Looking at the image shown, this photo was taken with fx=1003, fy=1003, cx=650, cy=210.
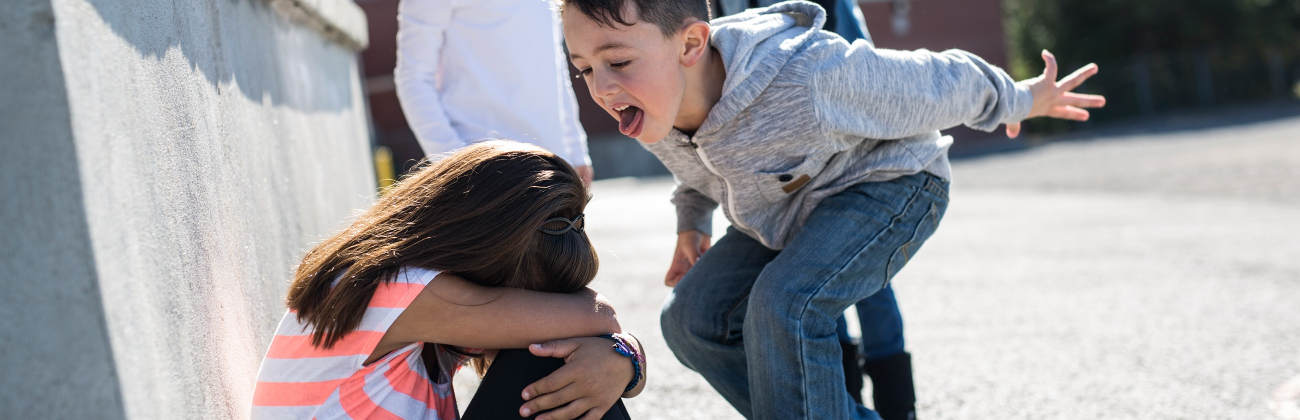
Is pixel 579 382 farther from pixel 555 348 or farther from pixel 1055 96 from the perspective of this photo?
pixel 1055 96

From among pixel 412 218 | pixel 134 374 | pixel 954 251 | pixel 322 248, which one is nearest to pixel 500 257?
pixel 412 218

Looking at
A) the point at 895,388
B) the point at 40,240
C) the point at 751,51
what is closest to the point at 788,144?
the point at 751,51

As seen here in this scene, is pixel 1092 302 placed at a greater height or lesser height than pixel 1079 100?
lesser

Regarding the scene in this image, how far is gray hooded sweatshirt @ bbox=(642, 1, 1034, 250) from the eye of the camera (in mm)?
2229

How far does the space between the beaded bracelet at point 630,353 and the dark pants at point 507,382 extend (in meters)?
0.12

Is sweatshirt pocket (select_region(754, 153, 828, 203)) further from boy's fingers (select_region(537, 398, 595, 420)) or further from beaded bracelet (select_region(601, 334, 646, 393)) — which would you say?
boy's fingers (select_region(537, 398, 595, 420))

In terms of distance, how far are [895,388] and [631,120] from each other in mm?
1142

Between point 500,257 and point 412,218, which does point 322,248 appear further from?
point 500,257

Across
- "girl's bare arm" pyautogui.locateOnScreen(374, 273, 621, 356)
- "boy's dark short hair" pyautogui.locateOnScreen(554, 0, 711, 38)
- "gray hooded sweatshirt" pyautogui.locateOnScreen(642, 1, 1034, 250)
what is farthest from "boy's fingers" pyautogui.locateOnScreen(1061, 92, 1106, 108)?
"girl's bare arm" pyautogui.locateOnScreen(374, 273, 621, 356)

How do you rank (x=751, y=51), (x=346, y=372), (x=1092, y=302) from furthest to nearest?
(x=1092, y=302) < (x=751, y=51) < (x=346, y=372)

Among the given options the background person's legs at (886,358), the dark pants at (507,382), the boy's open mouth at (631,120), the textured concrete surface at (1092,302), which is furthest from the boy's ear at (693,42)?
the background person's legs at (886,358)

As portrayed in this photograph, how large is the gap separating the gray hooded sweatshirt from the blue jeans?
8 cm

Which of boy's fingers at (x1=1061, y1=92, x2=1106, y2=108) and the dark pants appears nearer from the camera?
the dark pants

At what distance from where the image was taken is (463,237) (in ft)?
5.74
